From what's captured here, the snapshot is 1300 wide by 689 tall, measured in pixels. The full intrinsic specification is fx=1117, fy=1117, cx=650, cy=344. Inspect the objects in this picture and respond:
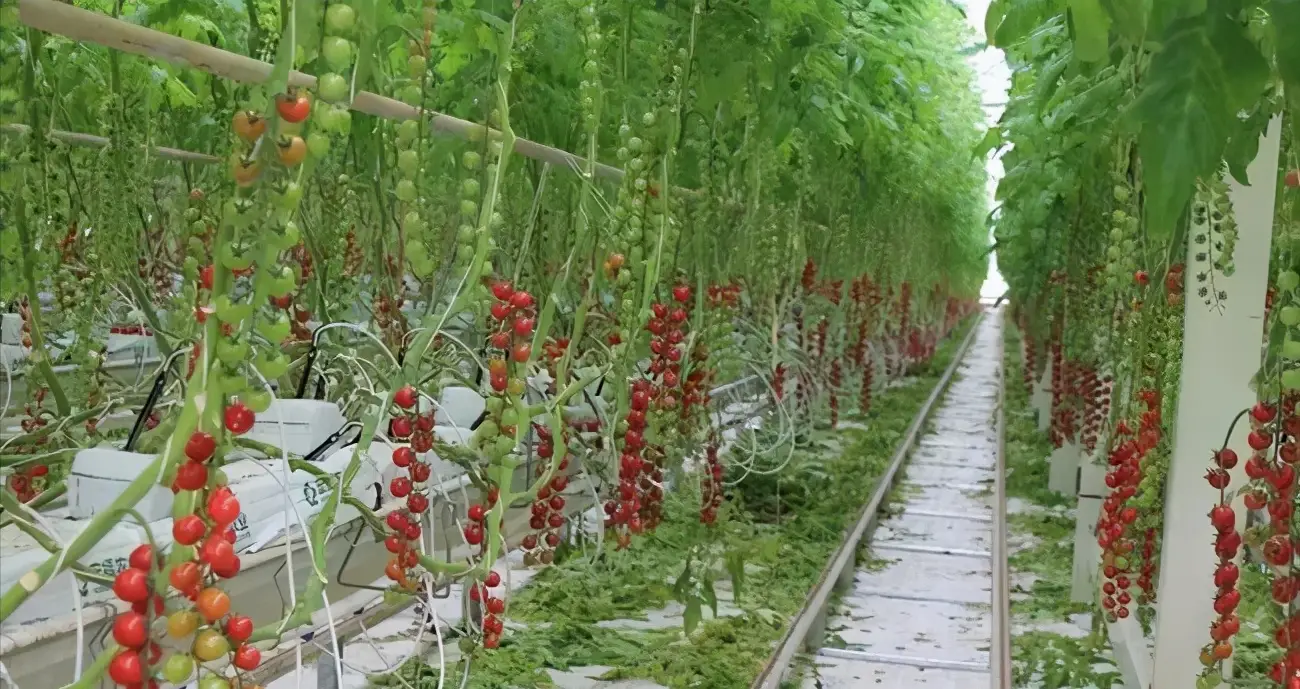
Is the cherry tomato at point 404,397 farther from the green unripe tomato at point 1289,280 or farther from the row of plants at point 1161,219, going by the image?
the green unripe tomato at point 1289,280

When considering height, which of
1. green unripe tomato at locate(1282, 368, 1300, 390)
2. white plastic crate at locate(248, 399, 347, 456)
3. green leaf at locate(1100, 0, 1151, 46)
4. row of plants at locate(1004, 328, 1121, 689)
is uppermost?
green leaf at locate(1100, 0, 1151, 46)

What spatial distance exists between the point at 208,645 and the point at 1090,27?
3.62 feet

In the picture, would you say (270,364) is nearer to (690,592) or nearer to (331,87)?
(331,87)

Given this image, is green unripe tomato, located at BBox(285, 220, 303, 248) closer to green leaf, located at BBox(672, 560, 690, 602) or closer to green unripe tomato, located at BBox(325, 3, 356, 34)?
green unripe tomato, located at BBox(325, 3, 356, 34)

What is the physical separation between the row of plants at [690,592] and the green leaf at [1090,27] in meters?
1.43

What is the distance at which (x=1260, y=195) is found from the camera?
87.4 inches

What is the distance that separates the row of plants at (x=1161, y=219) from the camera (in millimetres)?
1186

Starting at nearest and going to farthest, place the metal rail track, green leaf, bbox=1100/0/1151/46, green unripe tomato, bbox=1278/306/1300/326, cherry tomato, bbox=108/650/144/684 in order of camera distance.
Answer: cherry tomato, bbox=108/650/144/684, green leaf, bbox=1100/0/1151/46, green unripe tomato, bbox=1278/306/1300/326, the metal rail track

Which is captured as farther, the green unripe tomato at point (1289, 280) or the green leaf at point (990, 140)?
the green leaf at point (990, 140)

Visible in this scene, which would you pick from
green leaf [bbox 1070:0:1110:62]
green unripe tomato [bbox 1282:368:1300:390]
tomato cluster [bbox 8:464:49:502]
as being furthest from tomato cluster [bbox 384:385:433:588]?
green unripe tomato [bbox 1282:368:1300:390]

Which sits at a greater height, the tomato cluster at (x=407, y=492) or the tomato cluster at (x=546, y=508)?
the tomato cluster at (x=407, y=492)

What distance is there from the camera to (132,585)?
804 millimetres

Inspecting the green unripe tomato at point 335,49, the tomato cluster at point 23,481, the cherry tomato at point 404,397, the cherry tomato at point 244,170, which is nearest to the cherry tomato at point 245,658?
the cherry tomato at point 244,170

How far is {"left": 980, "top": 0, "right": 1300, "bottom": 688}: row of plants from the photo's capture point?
1.19 meters
